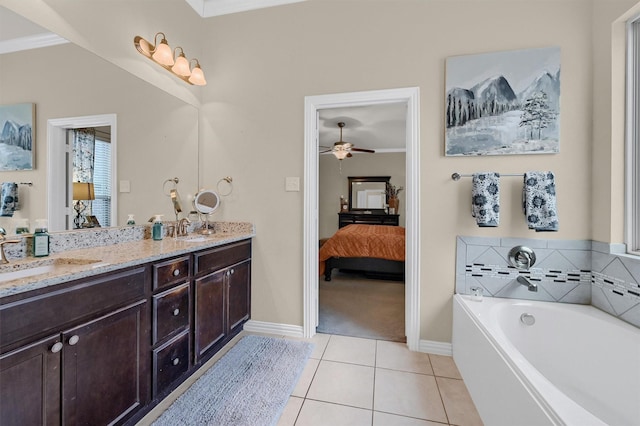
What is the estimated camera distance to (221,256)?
198 cm

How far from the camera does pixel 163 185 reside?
7.14 ft

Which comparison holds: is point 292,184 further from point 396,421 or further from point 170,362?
point 396,421

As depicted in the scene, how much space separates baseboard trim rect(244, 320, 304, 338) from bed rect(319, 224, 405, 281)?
5.32 ft

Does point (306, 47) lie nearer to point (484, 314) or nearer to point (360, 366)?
point (484, 314)

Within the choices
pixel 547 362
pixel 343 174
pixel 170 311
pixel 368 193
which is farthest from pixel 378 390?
pixel 343 174

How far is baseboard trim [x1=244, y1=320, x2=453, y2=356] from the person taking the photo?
6.80ft

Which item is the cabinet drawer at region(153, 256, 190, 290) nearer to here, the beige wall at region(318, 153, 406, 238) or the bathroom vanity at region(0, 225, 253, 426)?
the bathroom vanity at region(0, 225, 253, 426)

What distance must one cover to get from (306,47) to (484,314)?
2.39 meters

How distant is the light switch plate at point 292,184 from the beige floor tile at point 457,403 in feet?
5.60

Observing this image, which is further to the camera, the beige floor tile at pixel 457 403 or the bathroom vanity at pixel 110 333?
the beige floor tile at pixel 457 403

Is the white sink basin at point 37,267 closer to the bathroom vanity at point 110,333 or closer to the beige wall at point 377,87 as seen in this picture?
the bathroom vanity at point 110,333

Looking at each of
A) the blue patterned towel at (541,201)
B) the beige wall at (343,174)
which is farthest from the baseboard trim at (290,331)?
the beige wall at (343,174)

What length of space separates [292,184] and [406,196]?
94 centimetres

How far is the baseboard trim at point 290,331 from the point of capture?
2.07 meters
